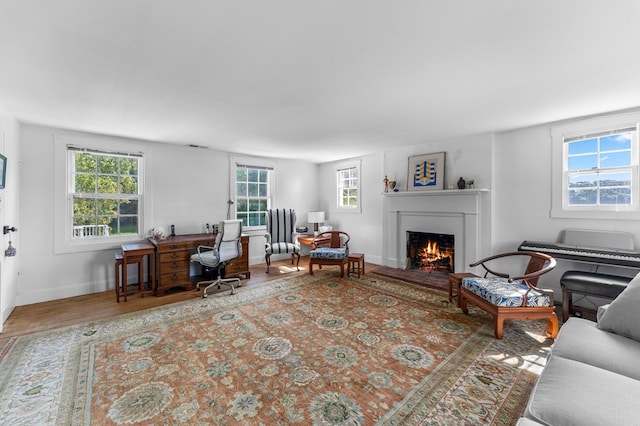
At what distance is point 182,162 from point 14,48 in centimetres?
303

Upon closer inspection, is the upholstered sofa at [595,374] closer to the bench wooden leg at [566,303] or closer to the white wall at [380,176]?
the bench wooden leg at [566,303]

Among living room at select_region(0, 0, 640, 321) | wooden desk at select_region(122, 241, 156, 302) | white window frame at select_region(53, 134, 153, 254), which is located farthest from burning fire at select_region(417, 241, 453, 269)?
white window frame at select_region(53, 134, 153, 254)

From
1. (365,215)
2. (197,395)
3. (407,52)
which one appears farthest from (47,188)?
(365,215)

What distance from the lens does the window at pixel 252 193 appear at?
18.5ft

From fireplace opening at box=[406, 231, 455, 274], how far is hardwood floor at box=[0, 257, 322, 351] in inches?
120

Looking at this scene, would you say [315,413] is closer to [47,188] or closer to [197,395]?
[197,395]

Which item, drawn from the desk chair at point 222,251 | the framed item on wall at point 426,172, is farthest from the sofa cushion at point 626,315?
the desk chair at point 222,251

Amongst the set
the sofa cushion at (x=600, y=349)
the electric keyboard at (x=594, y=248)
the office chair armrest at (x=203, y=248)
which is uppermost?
the electric keyboard at (x=594, y=248)

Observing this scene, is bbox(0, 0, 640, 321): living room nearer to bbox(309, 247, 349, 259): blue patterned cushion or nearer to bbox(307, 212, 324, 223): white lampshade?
bbox(309, 247, 349, 259): blue patterned cushion

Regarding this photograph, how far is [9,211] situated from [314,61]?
392 centimetres

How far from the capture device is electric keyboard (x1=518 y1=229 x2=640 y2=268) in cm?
281

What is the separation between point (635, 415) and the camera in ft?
3.27

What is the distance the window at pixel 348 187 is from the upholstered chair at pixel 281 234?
1.39 metres

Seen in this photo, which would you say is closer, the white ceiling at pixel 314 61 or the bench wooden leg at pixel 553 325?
the white ceiling at pixel 314 61
